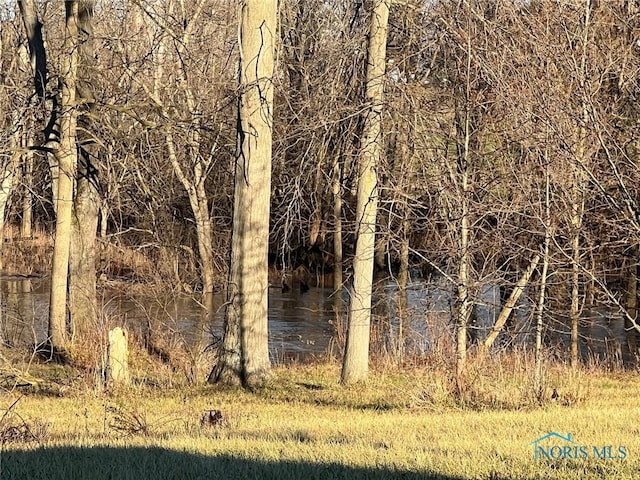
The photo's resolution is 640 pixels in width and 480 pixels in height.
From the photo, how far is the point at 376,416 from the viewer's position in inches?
385

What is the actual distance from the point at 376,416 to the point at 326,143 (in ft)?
16.8

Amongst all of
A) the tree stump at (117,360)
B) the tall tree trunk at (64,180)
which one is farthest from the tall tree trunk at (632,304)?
the tall tree trunk at (64,180)

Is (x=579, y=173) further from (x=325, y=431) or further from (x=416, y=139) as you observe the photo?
(x=325, y=431)

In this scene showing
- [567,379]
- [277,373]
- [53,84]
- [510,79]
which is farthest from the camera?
[53,84]

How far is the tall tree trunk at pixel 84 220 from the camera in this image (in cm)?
1733

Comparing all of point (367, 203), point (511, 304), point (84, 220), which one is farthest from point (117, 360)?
point (511, 304)

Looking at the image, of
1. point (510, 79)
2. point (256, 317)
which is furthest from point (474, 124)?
point (256, 317)

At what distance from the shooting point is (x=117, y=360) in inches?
518

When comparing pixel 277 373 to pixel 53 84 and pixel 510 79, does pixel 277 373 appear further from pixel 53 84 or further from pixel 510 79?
pixel 53 84

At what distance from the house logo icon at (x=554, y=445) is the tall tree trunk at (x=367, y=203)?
6.54 meters

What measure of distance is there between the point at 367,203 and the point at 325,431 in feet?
19.4

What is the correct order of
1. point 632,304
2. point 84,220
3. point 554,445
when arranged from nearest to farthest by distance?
1. point 554,445
2. point 84,220
3. point 632,304

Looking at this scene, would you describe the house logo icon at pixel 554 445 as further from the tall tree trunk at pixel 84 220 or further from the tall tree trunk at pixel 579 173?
the tall tree trunk at pixel 84 220

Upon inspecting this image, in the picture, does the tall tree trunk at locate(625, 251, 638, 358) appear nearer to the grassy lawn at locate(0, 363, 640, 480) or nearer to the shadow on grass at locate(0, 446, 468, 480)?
the grassy lawn at locate(0, 363, 640, 480)
